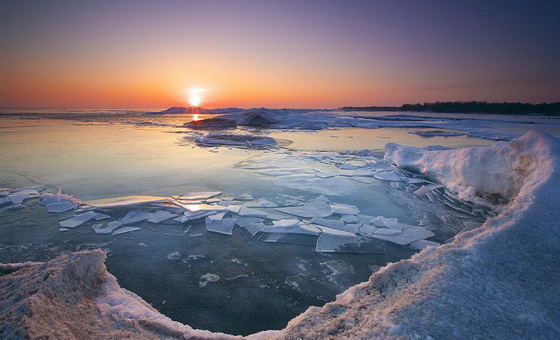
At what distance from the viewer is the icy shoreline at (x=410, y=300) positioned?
900 millimetres

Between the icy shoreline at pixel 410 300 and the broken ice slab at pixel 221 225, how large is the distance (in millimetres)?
1062

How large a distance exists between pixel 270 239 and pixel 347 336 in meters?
1.38

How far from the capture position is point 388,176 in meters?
4.53

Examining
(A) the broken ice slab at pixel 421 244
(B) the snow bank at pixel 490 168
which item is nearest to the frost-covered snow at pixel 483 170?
(B) the snow bank at pixel 490 168

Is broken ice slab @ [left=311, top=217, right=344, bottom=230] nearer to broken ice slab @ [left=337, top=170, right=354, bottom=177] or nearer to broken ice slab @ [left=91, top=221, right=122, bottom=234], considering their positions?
broken ice slab @ [left=91, top=221, right=122, bottom=234]

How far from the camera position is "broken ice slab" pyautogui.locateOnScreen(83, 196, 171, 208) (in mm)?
2879

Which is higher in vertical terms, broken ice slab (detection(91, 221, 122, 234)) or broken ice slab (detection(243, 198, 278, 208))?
broken ice slab (detection(243, 198, 278, 208))

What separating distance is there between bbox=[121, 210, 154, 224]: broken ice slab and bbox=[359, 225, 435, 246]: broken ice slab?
84.8 inches

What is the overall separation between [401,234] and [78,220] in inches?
121

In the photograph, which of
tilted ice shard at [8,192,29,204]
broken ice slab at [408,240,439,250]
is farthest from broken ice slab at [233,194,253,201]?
tilted ice shard at [8,192,29,204]

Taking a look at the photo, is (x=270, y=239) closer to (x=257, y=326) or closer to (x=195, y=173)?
(x=257, y=326)

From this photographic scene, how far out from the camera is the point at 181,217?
2680mm

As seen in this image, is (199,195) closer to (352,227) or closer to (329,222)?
(329,222)

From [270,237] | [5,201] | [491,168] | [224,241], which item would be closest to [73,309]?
[224,241]
